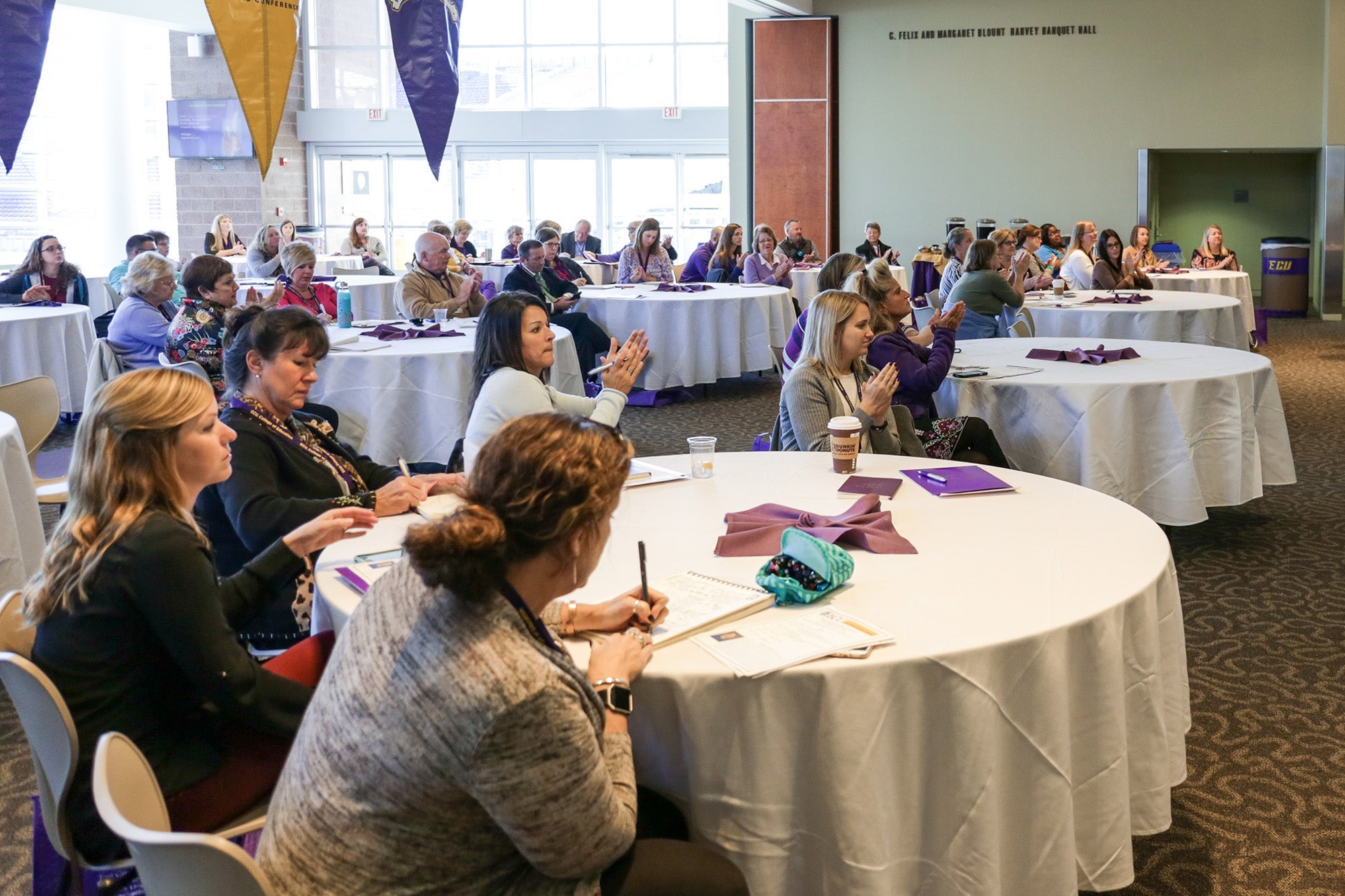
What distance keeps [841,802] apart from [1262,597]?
131 inches

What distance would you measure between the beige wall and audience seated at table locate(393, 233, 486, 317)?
30.7 ft

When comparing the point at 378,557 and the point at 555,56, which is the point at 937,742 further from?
the point at 555,56

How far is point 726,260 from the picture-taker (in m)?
11.8

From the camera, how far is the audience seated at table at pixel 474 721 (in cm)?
138

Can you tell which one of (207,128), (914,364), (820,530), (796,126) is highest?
(207,128)

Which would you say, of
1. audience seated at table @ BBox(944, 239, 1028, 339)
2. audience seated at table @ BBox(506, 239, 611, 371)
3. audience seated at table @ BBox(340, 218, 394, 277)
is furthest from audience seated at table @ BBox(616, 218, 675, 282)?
audience seated at table @ BBox(944, 239, 1028, 339)

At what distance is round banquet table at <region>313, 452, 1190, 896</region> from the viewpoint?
191 cm

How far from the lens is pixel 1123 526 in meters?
2.71

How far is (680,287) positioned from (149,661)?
8489 mm

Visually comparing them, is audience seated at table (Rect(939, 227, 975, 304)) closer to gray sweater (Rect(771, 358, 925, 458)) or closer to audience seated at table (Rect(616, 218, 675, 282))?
audience seated at table (Rect(616, 218, 675, 282))

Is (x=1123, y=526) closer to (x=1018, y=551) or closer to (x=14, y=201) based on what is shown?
(x=1018, y=551)

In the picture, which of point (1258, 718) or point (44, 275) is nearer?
point (1258, 718)

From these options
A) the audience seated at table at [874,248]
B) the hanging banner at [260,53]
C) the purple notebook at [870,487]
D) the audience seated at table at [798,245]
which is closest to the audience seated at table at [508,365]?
the purple notebook at [870,487]

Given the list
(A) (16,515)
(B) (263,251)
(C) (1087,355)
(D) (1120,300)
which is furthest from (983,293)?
(B) (263,251)
